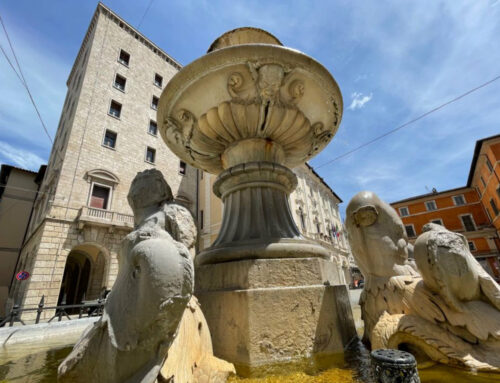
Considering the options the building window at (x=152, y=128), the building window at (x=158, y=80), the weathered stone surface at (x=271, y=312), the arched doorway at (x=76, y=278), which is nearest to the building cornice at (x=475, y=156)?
the weathered stone surface at (x=271, y=312)

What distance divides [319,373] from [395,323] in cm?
62

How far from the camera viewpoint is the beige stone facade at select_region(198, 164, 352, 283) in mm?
19172

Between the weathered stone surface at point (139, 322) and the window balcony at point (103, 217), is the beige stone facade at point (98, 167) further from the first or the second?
the weathered stone surface at point (139, 322)

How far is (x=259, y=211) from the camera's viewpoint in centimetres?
254

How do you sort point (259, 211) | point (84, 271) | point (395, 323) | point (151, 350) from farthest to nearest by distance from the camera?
point (84, 271) < point (259, 211) < point (395, 323) < point (151, 350)

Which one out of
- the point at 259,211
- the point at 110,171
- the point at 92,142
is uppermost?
the point at 92,142

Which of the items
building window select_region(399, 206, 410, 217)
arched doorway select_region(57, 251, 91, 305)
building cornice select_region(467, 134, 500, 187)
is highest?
building cornice select_region(467, 134, 500, 187)

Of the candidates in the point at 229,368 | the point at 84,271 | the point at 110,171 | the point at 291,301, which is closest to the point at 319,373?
the point at 291,301

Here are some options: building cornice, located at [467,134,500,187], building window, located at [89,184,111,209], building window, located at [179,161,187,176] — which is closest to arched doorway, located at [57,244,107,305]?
building window, located at [89,184,111,209]

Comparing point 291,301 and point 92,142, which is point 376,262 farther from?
point 92,142

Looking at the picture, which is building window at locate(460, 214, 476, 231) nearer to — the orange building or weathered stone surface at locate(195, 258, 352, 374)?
the orange building

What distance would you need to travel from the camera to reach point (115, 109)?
54.9 ft

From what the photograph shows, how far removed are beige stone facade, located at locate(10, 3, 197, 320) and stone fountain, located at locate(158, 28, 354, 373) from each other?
1235 centimetres

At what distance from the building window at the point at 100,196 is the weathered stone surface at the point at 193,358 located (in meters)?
14.8
